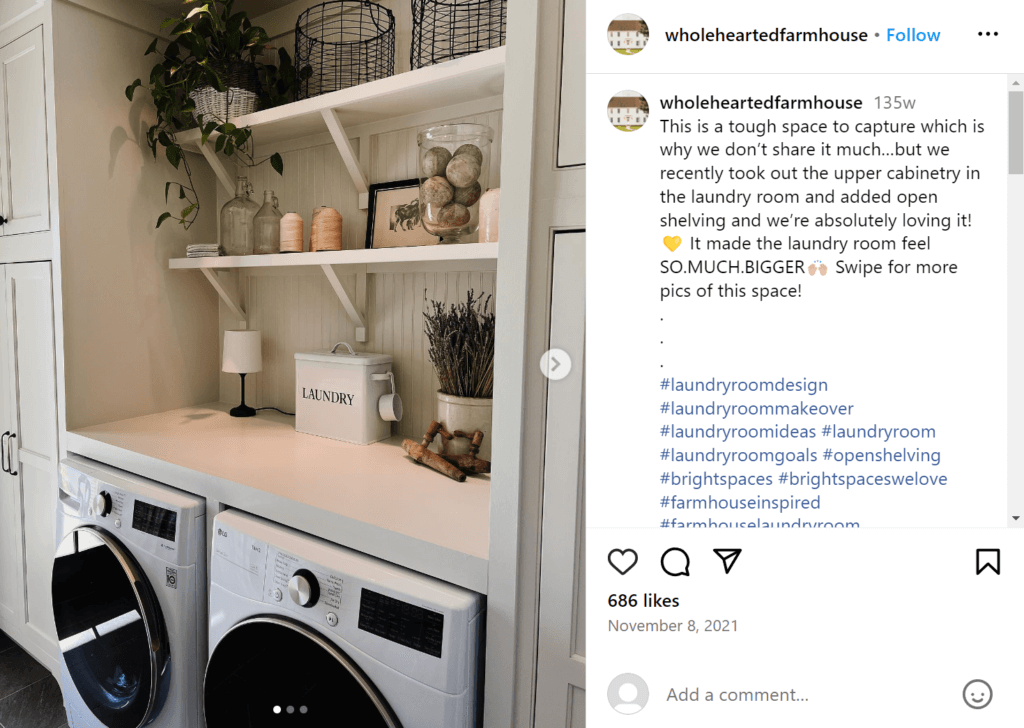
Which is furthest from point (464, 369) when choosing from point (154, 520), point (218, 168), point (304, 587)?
point (218, 168)

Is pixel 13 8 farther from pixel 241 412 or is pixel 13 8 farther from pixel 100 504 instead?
pixel 100 504

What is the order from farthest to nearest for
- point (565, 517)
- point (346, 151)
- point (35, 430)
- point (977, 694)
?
point (35, 430)
point (346, 151)
point (565, 517)
point (977, 694)

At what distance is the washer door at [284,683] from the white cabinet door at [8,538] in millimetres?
1325

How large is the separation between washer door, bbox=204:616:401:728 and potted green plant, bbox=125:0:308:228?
1.25m

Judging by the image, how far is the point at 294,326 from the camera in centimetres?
194

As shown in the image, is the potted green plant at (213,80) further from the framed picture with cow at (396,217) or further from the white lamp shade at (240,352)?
the white lamp shade at (240,352)

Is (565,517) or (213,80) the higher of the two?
(213,80)

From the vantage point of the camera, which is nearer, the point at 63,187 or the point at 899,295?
the point at 899,295

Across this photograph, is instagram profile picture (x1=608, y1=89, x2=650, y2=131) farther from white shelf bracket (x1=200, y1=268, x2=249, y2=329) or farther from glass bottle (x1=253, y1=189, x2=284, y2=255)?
white shelf bracket (x1=200, y1=268, x2=249, y2=329)

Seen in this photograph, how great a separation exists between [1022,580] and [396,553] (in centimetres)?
86

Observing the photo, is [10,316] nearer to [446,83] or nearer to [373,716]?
[446,83]

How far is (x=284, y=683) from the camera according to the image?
1.08m

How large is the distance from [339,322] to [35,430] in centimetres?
103

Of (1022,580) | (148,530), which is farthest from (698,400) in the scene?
(148,530)
